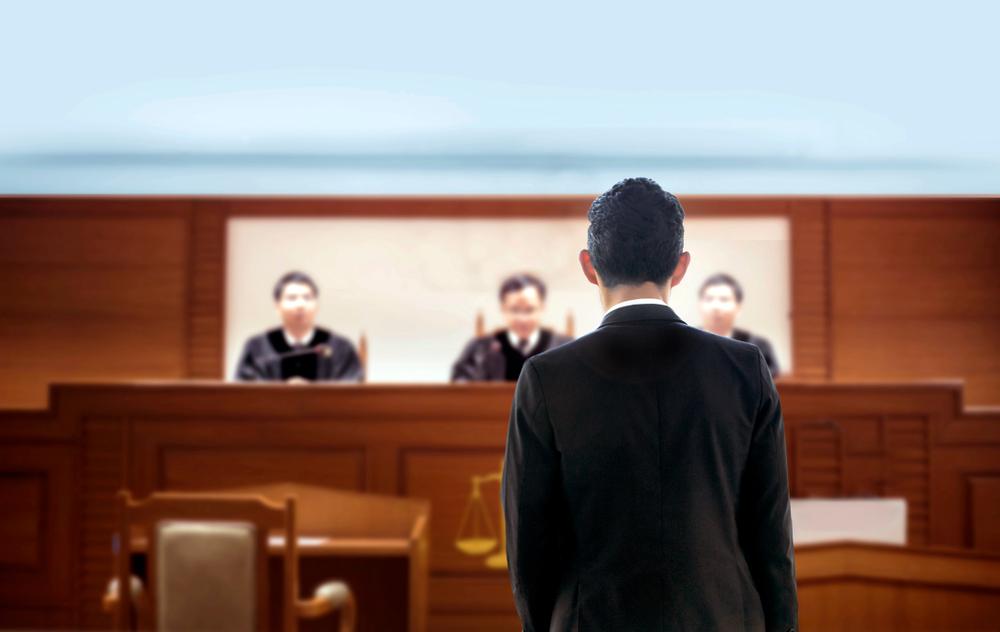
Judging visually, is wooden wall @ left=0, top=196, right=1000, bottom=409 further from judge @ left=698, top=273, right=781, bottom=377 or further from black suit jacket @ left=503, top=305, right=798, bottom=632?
black suit jacket @ left=503, top=305, right=798, bottom=632

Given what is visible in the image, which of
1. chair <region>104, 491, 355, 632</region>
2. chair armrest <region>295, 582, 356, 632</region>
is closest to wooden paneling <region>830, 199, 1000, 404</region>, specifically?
chair armrest <region>295, 582, 356, 632</region>

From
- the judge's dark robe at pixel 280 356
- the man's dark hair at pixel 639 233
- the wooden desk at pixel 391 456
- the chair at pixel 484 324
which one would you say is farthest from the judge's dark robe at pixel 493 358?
the man's dark hair at pixel 639 233

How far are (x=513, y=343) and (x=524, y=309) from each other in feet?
0.65

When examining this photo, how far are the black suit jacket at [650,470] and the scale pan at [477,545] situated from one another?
1.63 metres

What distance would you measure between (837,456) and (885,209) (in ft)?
8.46

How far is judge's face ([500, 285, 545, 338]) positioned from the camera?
3.62 meters

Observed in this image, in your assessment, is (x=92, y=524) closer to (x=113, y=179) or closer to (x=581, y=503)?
(x=113, y=179)

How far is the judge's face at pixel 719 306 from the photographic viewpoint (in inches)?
133

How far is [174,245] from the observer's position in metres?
4.50

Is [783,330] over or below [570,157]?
below

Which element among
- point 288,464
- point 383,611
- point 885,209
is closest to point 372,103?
point 288,464

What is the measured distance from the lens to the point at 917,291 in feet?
14.7

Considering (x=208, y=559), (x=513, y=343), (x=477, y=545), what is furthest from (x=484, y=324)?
(x=208, y=559)

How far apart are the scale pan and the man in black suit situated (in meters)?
1.62
